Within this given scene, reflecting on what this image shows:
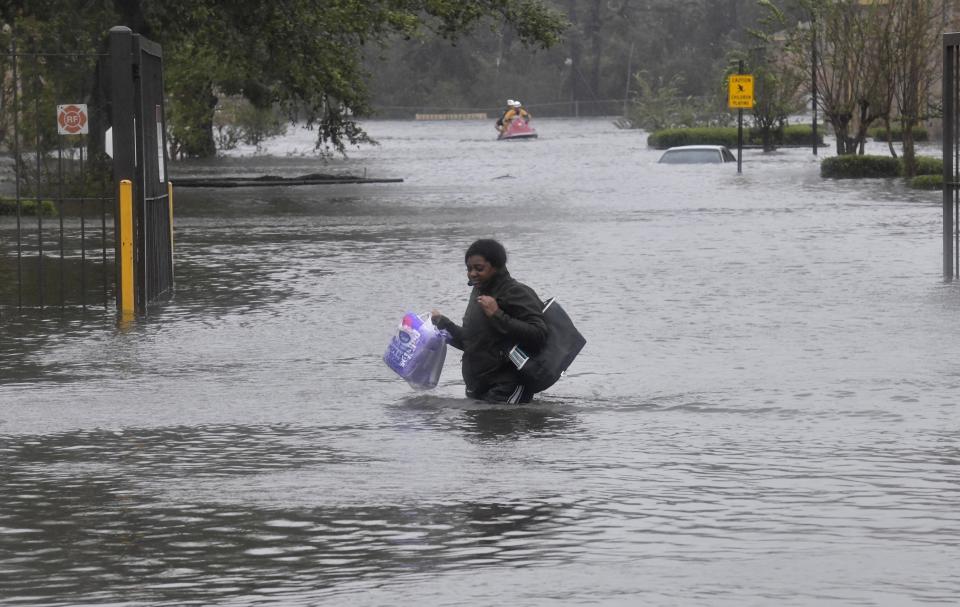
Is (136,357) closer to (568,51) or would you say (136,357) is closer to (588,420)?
(588,420)

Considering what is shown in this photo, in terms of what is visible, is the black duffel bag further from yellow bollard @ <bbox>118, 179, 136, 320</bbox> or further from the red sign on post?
the red sign on post

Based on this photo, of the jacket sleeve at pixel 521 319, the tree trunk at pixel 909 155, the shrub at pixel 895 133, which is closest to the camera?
the jacket sleeve at pixel 521 319

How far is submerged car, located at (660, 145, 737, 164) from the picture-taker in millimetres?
46781

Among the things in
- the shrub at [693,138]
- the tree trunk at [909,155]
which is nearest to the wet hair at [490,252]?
the tree trunk at [909,155]

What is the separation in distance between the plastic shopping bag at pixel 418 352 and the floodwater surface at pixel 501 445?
18 cm

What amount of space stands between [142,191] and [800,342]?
5.26 metres

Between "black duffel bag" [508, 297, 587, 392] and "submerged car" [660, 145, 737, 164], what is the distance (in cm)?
3641

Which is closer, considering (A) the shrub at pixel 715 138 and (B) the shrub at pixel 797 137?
(A) the shrub at pixel 715 138

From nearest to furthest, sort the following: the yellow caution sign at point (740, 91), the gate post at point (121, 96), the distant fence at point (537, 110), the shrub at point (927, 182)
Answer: the gate post at point (121, 96)
the shrub at point (927, 182)
the yellow caution sign at point (740, 91)
the distant fence at point (537, 110)

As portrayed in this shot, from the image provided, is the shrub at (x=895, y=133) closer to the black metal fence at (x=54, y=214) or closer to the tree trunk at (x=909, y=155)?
the tree trunk at (x=909, y=155)

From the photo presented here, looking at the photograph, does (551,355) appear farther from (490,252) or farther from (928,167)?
(928,167)

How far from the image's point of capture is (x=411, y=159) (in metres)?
56.6

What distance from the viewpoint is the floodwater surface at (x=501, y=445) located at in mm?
6723

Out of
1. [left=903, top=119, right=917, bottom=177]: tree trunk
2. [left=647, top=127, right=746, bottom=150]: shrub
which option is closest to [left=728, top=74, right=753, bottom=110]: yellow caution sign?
[left=903, top=119, right=917, bottom=177]: tree trunk
